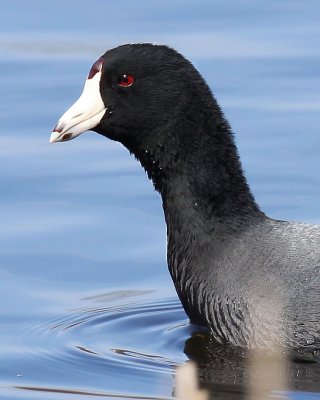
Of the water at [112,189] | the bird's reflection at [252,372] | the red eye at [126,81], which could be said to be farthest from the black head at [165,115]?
the water at [112,189]

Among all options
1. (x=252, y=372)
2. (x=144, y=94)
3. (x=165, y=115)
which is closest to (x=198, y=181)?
(x=165, y=115)

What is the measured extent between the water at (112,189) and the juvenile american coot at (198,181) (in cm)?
30

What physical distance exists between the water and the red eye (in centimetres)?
110

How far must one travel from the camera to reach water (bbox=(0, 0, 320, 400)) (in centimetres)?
671

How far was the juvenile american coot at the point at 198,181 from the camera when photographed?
6.67 metres

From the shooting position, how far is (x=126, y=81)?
22.3ft

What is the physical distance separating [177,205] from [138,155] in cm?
27

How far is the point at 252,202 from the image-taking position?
22.8 feet

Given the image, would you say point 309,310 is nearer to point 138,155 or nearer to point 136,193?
point 138,155

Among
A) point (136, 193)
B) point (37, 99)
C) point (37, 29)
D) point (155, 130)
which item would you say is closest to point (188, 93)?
→ point (155, 130)

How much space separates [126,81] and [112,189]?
1.67 metres

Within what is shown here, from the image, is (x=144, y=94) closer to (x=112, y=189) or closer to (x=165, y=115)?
(x=165, y=115)

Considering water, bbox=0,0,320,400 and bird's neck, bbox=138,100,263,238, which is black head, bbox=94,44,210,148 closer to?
bird's neck, bbox=138,100,263,238

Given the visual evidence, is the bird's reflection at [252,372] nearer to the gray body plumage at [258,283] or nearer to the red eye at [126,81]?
the gray body plumage at [258,283]
